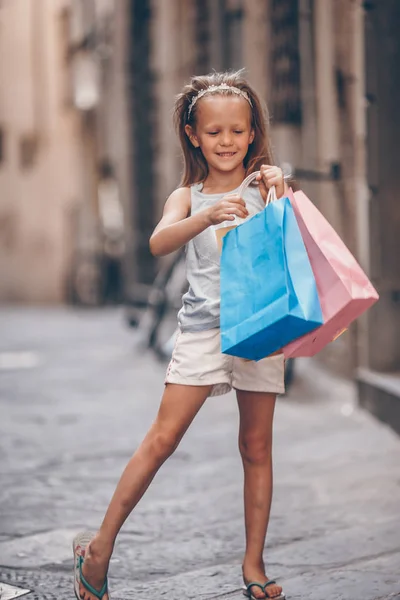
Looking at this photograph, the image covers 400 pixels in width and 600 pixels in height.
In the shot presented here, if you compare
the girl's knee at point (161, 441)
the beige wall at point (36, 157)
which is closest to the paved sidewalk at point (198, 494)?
the girl's knee at point (161, 441)

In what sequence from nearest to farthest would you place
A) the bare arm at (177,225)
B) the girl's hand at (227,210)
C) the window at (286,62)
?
the girl's hand at (227,210) → the bare arm at (177,225) → the window at (286,62)

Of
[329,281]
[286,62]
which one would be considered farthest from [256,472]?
[286,62]

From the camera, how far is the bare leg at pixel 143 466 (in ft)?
10.7

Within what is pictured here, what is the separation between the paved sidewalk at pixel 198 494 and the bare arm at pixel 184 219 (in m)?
1.11

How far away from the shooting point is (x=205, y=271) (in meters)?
3.28

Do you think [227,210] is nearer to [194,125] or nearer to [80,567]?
[194,125]

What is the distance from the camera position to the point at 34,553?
4023 mm

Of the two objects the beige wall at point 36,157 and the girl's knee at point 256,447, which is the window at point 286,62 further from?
the beige wall at point 36,157

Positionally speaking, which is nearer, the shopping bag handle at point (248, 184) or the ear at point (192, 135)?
the shopping bag handle at point (248, 184)

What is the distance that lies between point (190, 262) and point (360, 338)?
15.2 feet

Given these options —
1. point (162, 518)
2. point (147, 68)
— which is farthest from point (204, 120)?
point (147, 68)

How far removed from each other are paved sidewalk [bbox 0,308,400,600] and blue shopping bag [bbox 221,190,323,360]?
0.94 metres

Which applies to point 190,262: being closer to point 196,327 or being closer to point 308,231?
point 196,327

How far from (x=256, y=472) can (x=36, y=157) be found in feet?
63.1
